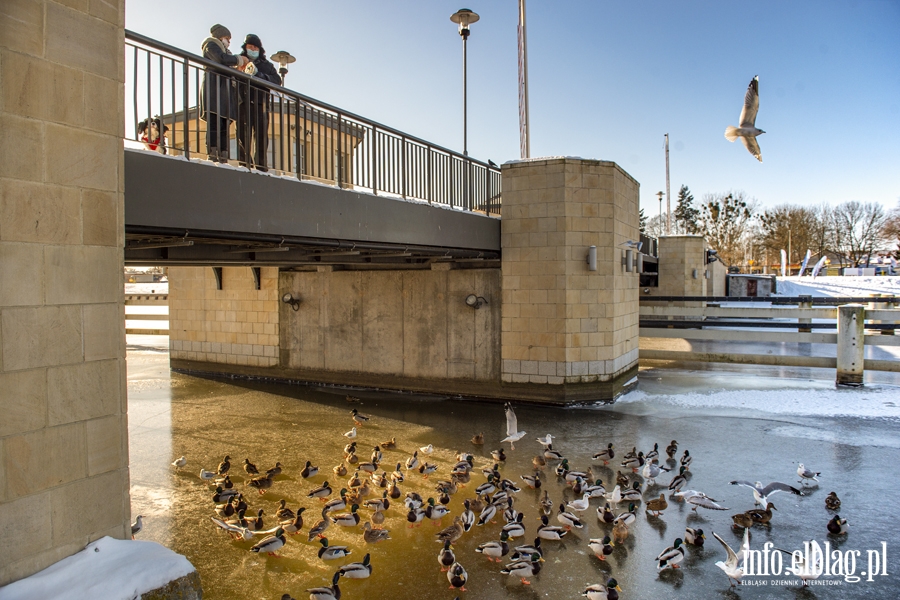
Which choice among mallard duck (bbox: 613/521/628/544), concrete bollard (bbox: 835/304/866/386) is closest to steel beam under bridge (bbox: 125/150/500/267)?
mallard duck (bbox: 613/521/628/544)

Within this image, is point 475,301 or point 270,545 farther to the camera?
point 475,301

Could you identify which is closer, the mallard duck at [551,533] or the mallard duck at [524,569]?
the mallard duck at [524,569]

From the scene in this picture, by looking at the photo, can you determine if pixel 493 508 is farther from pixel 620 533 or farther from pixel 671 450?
pixel 671 450

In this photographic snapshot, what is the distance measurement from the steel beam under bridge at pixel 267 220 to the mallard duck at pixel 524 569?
189 inches

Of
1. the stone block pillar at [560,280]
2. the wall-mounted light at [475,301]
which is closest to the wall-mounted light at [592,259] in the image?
the stone block pillar at [560,280]

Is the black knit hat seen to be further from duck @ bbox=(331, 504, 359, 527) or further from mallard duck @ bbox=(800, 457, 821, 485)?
mallard duck @ bbox=(800, 457, 821, 485)

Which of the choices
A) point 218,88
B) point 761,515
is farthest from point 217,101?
point 761,515

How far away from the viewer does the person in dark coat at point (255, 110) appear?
7.48 metres

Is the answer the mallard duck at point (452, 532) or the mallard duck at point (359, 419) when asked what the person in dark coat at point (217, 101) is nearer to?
the mallard duck at point (452, 532)

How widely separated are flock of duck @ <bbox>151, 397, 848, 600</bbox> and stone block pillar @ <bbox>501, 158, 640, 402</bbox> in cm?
409

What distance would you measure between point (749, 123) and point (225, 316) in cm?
1545

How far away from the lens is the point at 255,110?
7.70m

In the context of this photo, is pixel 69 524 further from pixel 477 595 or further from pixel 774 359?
pixel 774 359

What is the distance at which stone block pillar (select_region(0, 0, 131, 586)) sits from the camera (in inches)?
149
